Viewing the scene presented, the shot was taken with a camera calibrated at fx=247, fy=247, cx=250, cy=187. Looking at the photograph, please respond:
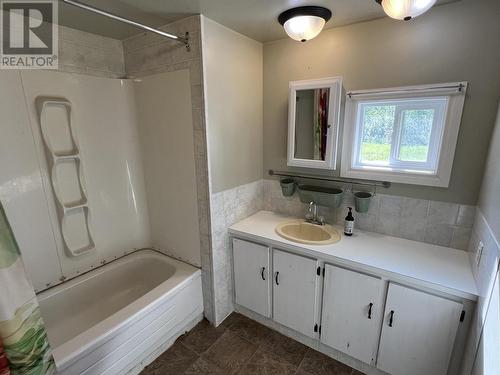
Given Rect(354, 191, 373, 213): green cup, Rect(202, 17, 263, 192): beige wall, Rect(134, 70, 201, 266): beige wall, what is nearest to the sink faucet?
Rect(354, 191, 373, 213): green cup

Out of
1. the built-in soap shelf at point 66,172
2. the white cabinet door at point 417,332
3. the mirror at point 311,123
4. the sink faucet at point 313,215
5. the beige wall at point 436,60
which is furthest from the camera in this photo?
the sink faucet at point 313,215

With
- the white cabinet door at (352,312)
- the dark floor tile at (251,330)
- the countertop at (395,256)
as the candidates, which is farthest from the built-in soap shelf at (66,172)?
the white cabinet door at (352,312)

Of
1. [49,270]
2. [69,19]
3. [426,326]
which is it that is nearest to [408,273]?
[426,326]

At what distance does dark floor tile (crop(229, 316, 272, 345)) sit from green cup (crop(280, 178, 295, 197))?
3.74 feet

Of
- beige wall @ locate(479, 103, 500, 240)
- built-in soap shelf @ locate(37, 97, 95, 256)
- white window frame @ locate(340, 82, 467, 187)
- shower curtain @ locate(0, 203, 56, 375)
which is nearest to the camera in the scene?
shower curtain @ locate(0, 203, 56, 375)

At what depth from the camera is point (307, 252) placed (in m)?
1.69

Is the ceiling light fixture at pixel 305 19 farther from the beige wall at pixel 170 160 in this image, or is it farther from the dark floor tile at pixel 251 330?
the dark floor tile at pixel 251 330

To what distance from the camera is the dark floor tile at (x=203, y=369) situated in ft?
5.53

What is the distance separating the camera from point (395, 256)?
157 centimetres

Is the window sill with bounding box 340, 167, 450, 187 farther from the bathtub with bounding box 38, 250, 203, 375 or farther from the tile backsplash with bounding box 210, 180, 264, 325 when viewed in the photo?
the bathtub with bounding box 38, 250, 203, 375

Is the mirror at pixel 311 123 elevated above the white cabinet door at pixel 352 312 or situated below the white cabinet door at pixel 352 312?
above

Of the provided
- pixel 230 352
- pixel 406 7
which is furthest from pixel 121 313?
pixel 406 7

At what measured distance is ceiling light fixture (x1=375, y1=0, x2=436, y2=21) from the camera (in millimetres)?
1169

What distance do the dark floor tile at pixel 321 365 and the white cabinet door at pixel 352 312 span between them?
0.14m
